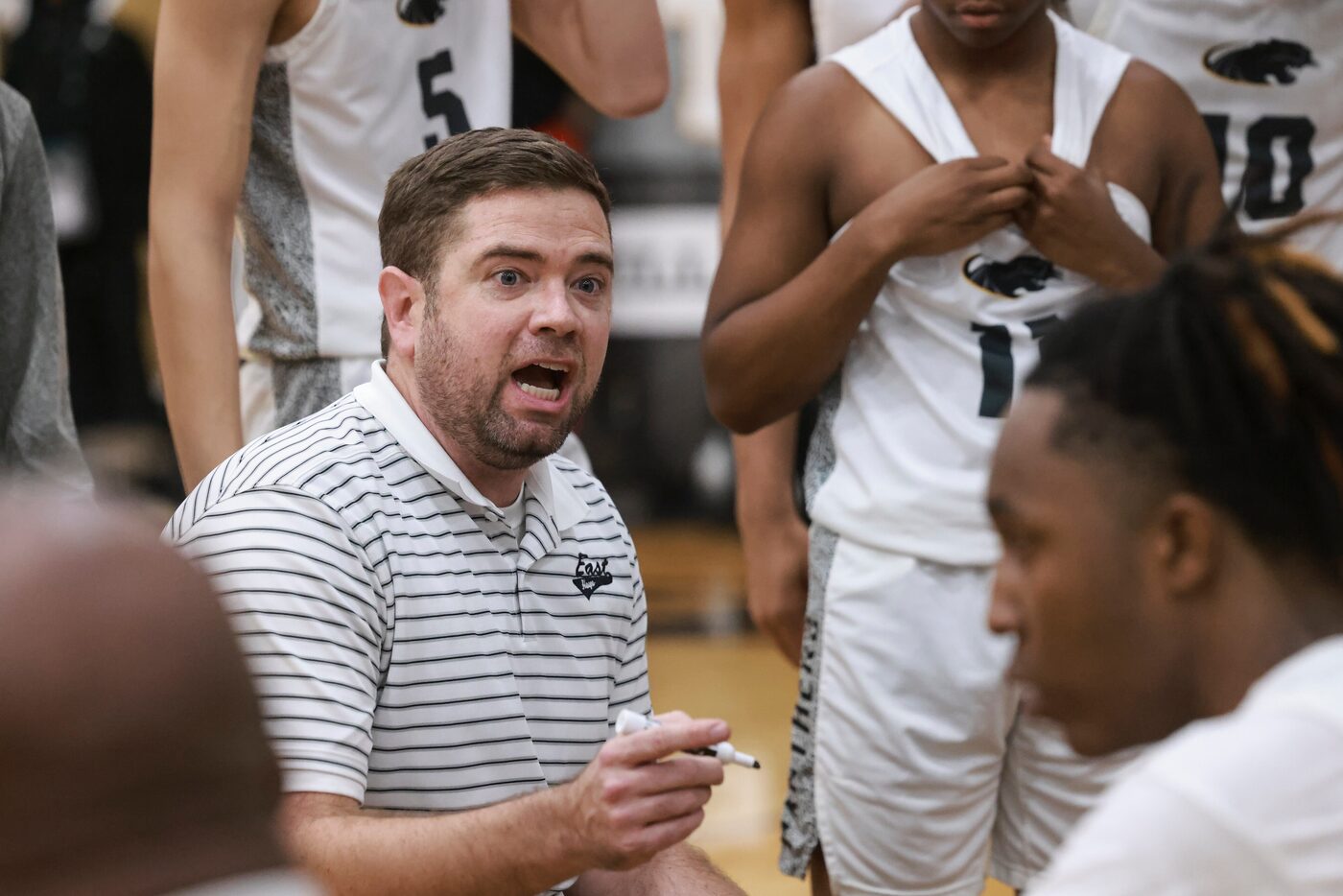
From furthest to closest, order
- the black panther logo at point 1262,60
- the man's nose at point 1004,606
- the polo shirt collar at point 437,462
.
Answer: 1. the black panther logo at point 1262,60
2. the polo shirt collar at point 437,462
3. the man's nose at point 1004,606

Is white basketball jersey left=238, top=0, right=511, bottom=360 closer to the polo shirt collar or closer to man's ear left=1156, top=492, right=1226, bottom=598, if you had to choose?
the polo shirt collar

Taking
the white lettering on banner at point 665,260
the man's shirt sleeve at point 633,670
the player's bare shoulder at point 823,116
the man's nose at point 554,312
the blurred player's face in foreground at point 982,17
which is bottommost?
the white lettering on banner at point 665,260

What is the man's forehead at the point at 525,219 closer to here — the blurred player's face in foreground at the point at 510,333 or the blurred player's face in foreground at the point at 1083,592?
the blurred player's face in foreground at the point at 510,333

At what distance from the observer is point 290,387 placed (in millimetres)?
2660

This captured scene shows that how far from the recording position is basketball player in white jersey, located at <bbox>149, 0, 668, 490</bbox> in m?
2.47

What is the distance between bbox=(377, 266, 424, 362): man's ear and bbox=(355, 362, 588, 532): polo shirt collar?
43mm

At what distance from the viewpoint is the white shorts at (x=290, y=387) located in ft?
8.58

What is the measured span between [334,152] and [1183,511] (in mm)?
1648

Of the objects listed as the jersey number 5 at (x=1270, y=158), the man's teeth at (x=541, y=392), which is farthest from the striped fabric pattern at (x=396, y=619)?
the jersey number 5 at (x=1270, y=158)

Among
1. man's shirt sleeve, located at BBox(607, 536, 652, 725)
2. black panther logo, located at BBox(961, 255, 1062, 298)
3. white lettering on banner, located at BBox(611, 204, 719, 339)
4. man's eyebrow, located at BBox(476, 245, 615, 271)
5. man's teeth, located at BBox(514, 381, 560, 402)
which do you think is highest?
man's eyebrow, located at BBox(476, 245, 615, 271)

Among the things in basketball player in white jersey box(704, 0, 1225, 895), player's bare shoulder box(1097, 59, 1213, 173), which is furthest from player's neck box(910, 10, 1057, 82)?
player's bare shoulder box(1097, 59, 1213, 173)

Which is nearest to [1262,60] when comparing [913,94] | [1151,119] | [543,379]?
[1151,119]

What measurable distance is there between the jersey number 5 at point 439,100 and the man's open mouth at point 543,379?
2.11ft

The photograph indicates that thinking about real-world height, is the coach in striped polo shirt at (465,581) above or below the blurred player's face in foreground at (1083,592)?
below
